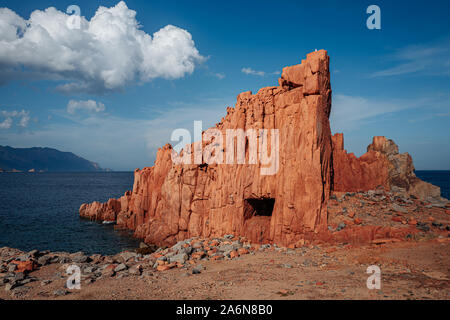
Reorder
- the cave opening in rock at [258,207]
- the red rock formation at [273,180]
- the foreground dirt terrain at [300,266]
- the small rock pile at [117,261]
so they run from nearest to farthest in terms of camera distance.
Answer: the foreground dirt terrain at [300,266] < the small rock pile at [117,261] < the red rock formation at [273,180] < the cave opening in rock at [258,207]

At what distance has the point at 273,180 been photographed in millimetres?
20203

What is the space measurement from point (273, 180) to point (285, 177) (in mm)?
1283

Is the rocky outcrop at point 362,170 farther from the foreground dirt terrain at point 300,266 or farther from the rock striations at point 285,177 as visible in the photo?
the foreground dirt terrain at point 300,266

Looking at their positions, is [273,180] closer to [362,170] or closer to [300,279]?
[362,170]

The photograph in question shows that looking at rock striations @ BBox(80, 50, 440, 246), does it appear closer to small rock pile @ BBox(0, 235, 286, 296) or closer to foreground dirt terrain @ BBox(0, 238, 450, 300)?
small rock pile @ BBox(0, 235, 286, 296)

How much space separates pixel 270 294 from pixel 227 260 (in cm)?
706

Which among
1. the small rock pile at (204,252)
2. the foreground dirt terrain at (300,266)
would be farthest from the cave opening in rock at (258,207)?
the foreground dirt terrain at (300,266)

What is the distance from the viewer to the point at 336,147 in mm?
20906

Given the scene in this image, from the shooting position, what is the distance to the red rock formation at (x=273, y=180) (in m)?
18.2

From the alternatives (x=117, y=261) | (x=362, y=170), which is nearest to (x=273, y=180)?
(x=362, y=170)

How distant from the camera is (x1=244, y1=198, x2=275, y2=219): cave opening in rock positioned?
2227 centimetres

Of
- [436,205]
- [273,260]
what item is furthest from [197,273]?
[436,205]

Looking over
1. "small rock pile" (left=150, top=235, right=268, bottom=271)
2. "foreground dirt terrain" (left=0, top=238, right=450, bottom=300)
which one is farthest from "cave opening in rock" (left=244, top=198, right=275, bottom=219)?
"foreground dirt terrain" (left=0, top=238, right=450, bottom=300)
